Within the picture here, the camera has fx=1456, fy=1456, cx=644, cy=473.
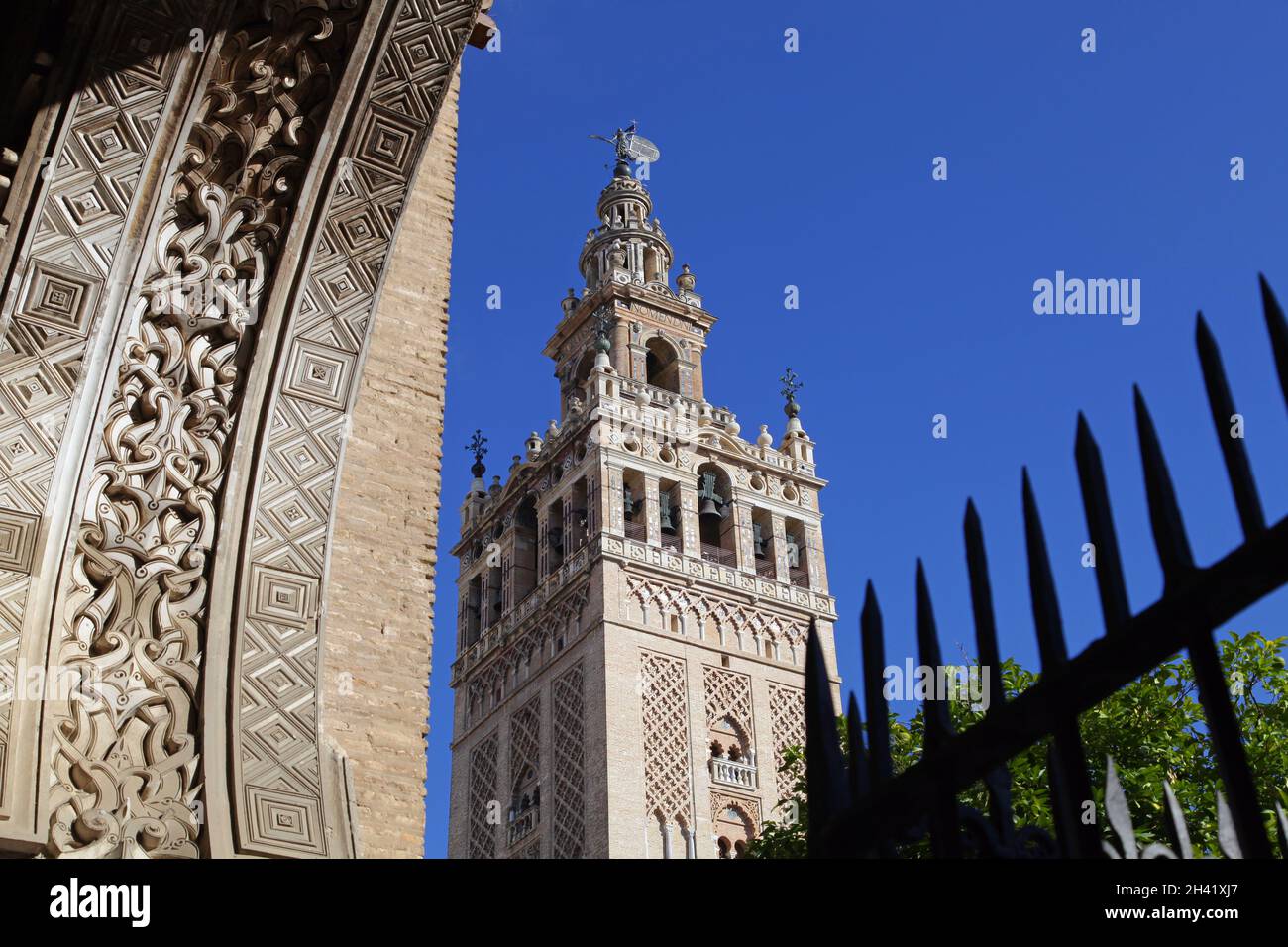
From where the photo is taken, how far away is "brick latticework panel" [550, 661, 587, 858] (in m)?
32.8

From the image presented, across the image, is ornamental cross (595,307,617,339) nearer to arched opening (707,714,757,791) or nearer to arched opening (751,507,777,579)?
arched opening (751,507,777,579)

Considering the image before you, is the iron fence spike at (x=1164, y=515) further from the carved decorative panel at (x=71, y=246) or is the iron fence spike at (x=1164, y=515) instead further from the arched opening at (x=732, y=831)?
the arched opening at (x=732, y=831)

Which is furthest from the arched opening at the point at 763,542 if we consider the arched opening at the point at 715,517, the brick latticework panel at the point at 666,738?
the brick latticework panel at the point at 666,738

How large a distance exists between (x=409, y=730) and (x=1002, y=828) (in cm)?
478

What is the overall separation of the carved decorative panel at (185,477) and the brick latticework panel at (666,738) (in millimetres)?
28878

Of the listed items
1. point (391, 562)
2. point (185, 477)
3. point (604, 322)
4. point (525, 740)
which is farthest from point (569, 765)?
point (185, 477)

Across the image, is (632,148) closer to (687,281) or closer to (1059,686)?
(687,281)

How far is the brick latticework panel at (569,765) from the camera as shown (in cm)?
3281

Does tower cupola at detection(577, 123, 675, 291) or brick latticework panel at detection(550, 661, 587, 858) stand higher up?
tower cupola at detection(577, 123, 675, 291)

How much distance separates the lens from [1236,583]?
154cm

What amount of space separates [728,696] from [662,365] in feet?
33.8

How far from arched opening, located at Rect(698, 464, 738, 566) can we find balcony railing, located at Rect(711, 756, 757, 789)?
17.3 feet

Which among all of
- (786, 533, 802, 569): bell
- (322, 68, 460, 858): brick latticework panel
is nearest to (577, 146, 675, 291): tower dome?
(786, 533, 802, 569): bell
